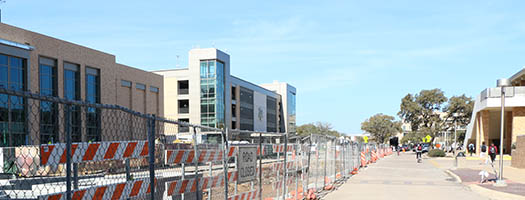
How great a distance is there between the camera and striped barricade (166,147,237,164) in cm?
588

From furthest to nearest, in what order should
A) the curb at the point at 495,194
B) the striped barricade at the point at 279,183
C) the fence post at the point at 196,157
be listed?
the curb at the point at 495,194 → the striped barricade at the point at 279,183 → the fence post at the point at 196,157

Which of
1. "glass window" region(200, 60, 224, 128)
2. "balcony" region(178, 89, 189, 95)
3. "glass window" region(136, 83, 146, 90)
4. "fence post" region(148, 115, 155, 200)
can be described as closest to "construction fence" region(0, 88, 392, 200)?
"fence post" region(148, 115, 155, 200)

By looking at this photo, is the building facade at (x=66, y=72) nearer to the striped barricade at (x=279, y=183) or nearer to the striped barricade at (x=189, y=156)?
the striped barricade at (x=279, y=183)

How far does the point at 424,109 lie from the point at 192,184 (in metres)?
79.5

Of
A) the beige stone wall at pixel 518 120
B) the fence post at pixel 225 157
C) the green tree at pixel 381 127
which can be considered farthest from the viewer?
the green tree at pixel 381 127

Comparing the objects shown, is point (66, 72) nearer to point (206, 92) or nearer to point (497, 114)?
point (206, 92)

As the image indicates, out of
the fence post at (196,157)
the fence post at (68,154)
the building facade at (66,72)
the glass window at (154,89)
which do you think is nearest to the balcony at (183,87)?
the glass window at (154,89)

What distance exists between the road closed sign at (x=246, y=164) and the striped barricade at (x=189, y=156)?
0.29 meters

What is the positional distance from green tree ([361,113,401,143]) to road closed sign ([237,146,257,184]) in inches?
4152

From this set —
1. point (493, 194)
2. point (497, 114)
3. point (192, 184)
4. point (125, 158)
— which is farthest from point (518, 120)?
point (125, 158)

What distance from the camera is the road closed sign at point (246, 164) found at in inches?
306

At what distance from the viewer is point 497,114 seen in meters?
48.7

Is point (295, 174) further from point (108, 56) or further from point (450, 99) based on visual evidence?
point (450, 99)

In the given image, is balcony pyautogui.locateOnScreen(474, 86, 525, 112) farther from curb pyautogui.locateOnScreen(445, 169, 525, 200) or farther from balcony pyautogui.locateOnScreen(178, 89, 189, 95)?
balcony pyautogui.locateOnScreen(178, 89, 189, 95)
